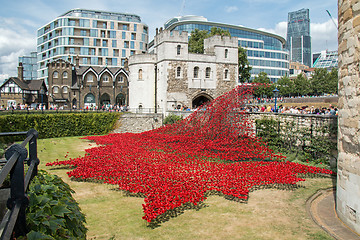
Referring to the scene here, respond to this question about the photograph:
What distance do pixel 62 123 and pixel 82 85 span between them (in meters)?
28.4

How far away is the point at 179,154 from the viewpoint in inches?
571

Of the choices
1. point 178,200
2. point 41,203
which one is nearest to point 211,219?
point 178,200

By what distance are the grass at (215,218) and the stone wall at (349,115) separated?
0.86 m

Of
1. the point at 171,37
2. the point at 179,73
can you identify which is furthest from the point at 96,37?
the point at 179,73

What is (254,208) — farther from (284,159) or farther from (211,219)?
(284,159)

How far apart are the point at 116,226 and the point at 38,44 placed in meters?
86.1

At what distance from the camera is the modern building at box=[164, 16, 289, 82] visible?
3140 inches

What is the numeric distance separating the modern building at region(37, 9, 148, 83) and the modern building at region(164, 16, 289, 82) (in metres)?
13.9

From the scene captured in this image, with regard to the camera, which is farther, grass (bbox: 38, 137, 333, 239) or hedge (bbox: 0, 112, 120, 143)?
hedge (bbox: 0, 112, 120, 143)

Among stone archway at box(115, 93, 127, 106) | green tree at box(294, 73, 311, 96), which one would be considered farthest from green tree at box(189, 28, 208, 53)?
green tree at box(294, 73, 311, 96)

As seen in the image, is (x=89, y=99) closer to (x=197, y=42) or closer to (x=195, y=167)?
(x=197, y=42)

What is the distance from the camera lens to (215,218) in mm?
6895

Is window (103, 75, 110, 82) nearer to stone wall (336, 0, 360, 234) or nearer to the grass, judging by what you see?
the grass

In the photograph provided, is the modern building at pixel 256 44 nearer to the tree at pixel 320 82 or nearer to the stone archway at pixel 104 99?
the tree at pixel 320 82
